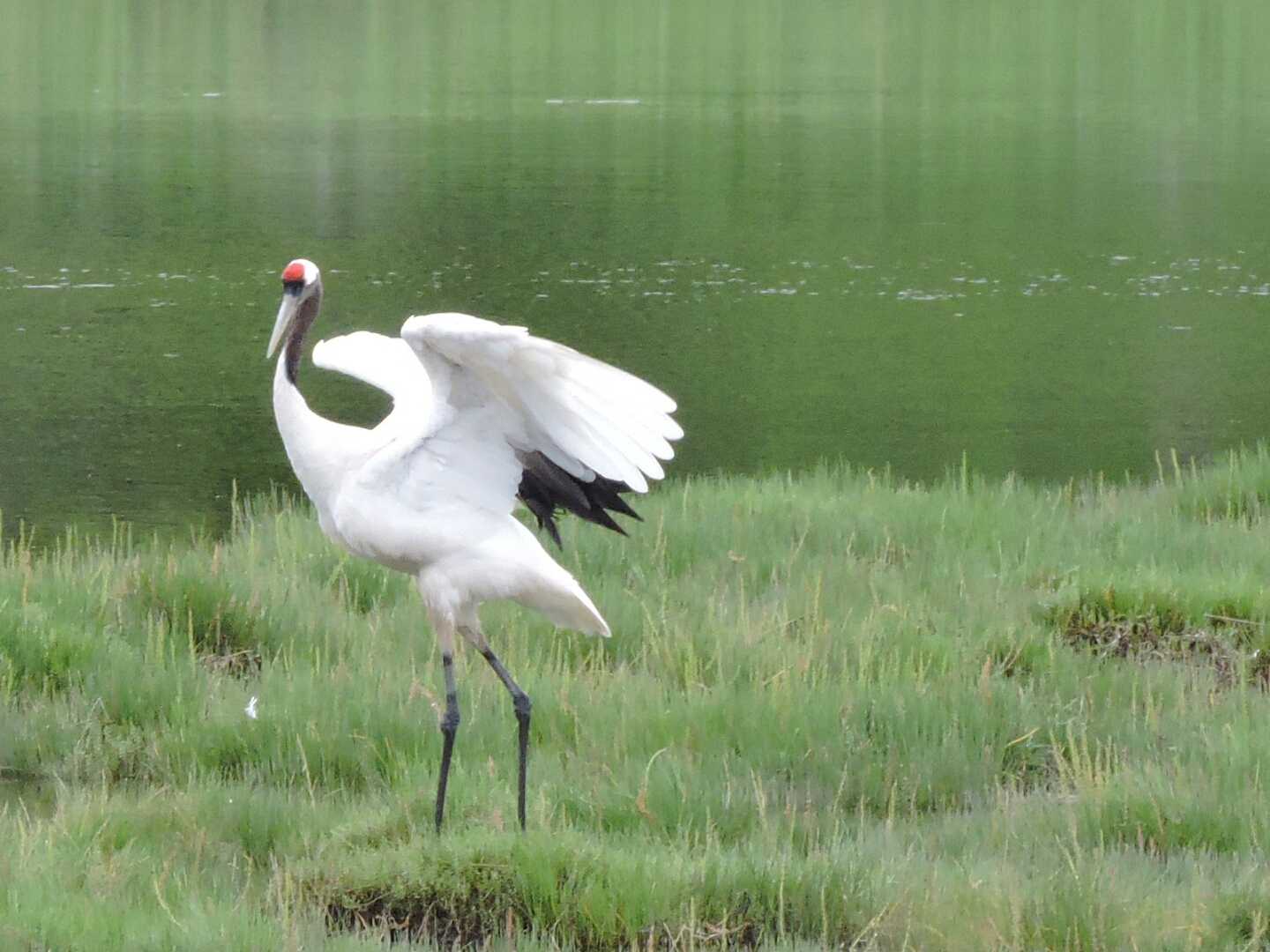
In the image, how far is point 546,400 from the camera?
5.35 m

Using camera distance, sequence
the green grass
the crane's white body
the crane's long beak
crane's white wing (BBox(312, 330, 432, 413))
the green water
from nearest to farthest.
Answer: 1. the green grass
2. the crane's white body
3. the crane's long beak
4. crane's white wing (BBox(312, 330, 432, 413))
5. the green water

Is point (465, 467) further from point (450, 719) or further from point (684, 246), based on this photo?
point (684, 246)

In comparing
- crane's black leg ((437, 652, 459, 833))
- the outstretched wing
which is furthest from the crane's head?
crane's black leg ((437, 652, 459, 833))

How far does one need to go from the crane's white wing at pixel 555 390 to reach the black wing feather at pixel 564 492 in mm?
192

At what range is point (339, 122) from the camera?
42.0m

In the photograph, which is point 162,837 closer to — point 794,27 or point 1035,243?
point 1035,243

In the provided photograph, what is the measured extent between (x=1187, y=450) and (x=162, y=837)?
483 inches

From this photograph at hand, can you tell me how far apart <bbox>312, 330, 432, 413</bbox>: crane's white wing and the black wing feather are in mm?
488

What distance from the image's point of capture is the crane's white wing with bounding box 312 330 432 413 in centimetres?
620

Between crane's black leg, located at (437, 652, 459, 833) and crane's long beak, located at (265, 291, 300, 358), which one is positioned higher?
crane's long beak, located at (265, 291, 300, 358)

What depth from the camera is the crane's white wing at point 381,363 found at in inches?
244

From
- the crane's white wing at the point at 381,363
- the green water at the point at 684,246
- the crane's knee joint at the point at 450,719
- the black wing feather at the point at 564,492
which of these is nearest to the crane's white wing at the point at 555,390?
the black wing feather at the point at 564,492

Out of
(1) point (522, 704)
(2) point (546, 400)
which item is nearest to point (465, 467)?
(2) point (546, 400)

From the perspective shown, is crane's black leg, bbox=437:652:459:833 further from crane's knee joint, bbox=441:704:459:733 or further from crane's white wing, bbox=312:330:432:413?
crane's white wing, bbox=312:330:432:413
